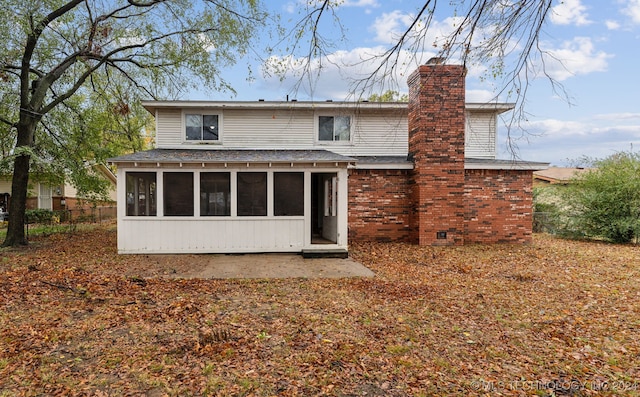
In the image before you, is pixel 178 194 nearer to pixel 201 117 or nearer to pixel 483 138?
pixel 201 117

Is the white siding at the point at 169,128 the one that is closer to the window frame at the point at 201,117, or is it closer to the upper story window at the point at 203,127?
the window frame at the point at 201,117

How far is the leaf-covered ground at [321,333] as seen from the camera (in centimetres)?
338

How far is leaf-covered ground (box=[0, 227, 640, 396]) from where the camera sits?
A: 11.1 ft

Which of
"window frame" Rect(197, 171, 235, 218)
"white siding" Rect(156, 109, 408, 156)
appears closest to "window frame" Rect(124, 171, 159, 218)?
"window frame" Rect(197, 171, 235, 218)

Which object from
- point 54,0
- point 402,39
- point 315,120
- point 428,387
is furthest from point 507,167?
point 54,0

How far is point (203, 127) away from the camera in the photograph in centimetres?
1316

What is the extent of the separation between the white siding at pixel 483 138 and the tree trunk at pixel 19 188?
50.7 ft

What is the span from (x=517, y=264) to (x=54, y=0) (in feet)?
49.8

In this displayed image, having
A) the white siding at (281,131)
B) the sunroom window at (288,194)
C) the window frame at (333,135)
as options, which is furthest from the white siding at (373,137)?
the sunroom window at (288,194)

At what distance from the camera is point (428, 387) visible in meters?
3.29

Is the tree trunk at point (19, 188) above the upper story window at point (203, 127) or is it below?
below

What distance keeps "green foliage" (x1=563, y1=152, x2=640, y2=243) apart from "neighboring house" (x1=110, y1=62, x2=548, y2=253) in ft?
11.5

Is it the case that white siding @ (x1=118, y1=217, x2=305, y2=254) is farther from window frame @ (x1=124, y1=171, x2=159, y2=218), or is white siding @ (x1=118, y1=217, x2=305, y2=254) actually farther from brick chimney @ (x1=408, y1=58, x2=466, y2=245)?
brick chimney @ (x1=408, y1=58, x2=466, y2=245)

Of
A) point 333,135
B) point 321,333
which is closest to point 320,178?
point 333,135
